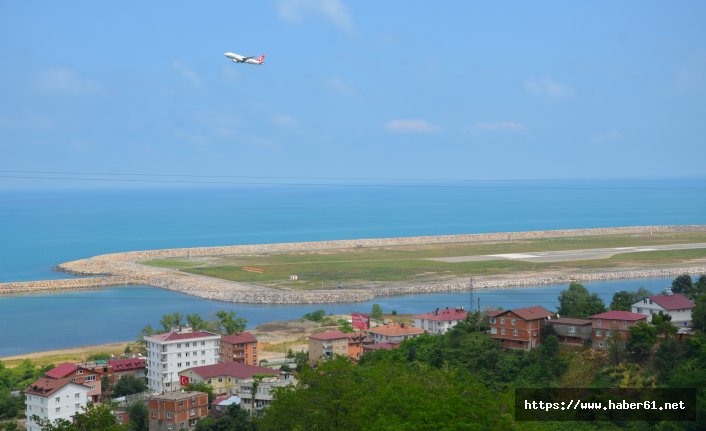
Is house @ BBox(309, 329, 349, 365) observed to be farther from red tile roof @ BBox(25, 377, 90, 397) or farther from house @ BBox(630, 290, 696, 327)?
house @ BBox(630, 290, 696, 327)

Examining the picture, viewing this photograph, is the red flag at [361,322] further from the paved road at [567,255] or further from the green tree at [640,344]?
the paved road at [567,255]

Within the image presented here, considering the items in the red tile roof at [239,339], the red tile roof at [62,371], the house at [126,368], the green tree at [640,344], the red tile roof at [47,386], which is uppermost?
the green tree at [640,344]

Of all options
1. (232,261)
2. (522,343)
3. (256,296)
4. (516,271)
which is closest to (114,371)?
(522,343)

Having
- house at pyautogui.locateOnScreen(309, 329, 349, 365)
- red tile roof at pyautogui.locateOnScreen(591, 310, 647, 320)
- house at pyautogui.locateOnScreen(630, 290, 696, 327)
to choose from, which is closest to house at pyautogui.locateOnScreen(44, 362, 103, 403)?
house at pyautogui.locateOnScreen(309, 329, 349, 365)

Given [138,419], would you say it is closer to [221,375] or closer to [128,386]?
[221,375]

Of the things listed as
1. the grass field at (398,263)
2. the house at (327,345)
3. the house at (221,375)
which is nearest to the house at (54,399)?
the house at (221,375)

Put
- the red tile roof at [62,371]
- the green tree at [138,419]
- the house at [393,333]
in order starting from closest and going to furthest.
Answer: the green tree at [138,419]
the red tile roof at [62,371]
the house at [393,333]

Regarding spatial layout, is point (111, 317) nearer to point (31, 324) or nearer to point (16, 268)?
point (31, 324)
